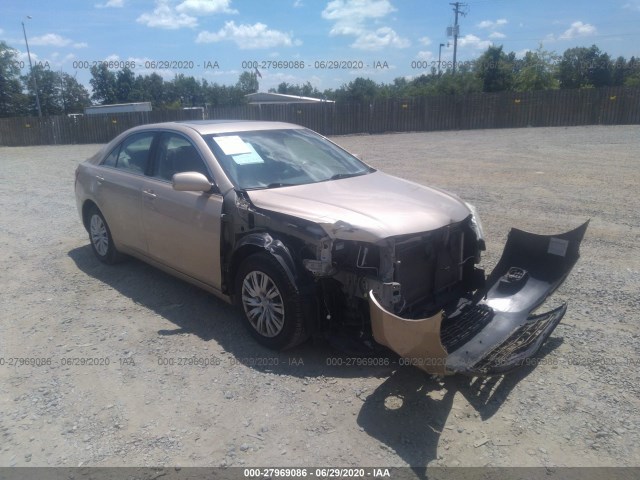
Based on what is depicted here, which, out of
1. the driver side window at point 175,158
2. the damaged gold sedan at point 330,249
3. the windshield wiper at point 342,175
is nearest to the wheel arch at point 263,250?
the damaged gold sedan at point 330,249

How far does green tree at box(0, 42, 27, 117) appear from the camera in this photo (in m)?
49.5

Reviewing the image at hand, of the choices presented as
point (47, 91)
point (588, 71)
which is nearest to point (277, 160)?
point (588, 71)

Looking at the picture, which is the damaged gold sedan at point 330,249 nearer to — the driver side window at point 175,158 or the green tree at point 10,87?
the driver side window at point 175,158

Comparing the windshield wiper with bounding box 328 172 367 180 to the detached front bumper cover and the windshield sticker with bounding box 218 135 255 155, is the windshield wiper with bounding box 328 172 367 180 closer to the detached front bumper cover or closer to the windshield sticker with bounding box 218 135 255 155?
the windshield sticker with bounding box 218 135 255 155

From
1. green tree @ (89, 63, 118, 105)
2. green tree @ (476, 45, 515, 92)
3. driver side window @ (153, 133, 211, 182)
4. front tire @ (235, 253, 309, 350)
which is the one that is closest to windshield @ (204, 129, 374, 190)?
driver side window @ (153, 133, 211, 182)

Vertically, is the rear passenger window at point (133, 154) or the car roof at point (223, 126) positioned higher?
the car roof at point (223, 126)

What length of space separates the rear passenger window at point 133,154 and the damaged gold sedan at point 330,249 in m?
0.03

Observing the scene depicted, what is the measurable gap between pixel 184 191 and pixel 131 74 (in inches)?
2474

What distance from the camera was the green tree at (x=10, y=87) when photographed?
49.5 m

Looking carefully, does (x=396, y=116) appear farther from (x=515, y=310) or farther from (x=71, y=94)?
(x=71, y=94)

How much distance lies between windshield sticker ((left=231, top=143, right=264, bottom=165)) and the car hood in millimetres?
487

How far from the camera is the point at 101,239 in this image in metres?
6.24

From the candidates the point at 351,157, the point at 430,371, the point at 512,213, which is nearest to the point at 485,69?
the point at 512,213

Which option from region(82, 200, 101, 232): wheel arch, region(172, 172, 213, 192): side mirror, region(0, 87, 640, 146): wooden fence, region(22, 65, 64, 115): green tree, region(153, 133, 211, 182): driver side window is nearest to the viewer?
region(172, 172, 213, 192): side mirror
